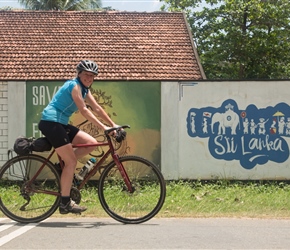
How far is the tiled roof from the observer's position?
774 inches

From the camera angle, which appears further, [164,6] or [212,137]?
[164,6]

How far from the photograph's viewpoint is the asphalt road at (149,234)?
5.37 meters

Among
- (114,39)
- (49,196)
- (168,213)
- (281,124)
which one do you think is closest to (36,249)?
(49,196)

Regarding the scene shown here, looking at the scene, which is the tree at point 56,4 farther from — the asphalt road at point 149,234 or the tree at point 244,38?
the asphalt road at point 149,234

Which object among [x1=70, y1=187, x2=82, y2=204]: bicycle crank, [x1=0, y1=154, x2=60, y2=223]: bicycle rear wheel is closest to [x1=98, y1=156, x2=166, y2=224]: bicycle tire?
[x1=70, y1=187, x2=82, y2=204]: bicycle crank

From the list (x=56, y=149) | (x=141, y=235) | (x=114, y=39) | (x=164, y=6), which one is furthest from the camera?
(x=164, y=6)

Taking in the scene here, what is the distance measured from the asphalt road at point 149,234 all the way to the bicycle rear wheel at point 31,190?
0.42 feet

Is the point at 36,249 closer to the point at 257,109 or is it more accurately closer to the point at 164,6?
the point at 257,109

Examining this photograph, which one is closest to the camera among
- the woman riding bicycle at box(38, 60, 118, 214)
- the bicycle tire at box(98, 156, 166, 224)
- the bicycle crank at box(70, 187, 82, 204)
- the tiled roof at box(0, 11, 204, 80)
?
the woman riding bicycle at box(38, 60, 118, 214)

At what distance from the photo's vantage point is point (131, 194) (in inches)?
270

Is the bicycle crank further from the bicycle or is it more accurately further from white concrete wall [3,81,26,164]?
white concrete wall [3,81,26,164]

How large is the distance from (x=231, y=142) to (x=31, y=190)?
4.58 metres

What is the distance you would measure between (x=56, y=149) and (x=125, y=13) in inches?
662

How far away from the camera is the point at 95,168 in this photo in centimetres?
689
